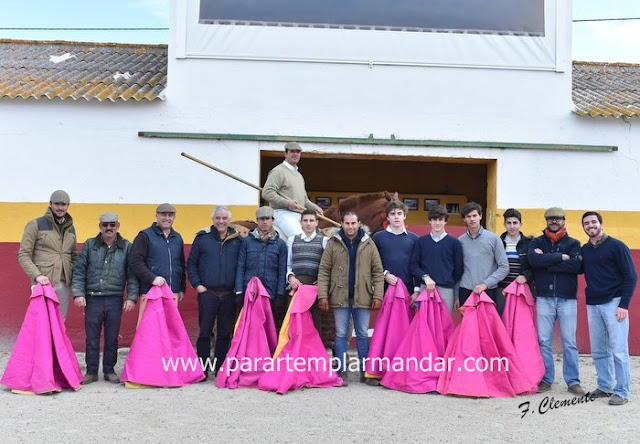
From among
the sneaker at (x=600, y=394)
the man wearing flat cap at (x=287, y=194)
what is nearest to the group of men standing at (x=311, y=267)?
the sneaker at (x=600, y=394)

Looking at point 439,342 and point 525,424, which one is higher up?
point 439,342

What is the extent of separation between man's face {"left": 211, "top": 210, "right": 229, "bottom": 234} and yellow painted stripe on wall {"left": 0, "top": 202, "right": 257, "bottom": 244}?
1833 mm

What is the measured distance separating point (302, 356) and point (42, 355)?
2.30 metres

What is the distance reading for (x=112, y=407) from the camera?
5.69 metres

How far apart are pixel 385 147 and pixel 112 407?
15.2ft

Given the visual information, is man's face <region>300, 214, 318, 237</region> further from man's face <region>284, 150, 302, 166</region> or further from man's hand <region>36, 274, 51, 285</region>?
man's hand <region>36, 274, 51, 285</region>

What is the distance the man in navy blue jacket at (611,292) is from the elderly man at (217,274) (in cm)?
317

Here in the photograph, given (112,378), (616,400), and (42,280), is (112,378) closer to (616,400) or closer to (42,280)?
(42,280)

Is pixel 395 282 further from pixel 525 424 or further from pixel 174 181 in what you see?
pixel 174 181

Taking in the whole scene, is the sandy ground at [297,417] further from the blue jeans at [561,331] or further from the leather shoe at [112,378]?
the blue jeans at [561,331]

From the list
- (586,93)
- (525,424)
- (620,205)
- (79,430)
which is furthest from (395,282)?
(586,93)

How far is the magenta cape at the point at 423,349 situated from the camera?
20.7 ft

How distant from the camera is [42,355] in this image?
6.23m

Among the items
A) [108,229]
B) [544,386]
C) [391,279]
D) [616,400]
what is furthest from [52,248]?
[616,400]
